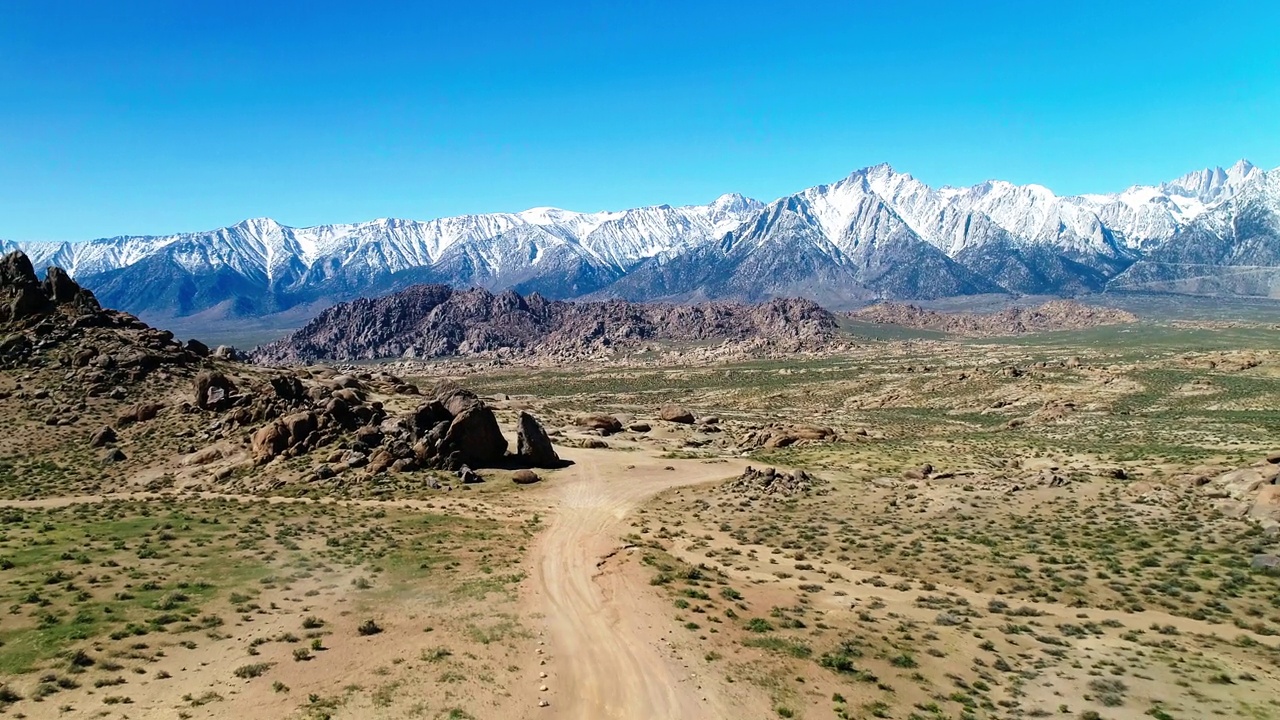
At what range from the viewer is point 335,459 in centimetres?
4975

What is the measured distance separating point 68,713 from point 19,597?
967 centimetres

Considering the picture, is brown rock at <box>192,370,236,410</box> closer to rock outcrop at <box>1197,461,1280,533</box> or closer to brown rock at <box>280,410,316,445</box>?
brown rock at <box>280,410,316,445</box>

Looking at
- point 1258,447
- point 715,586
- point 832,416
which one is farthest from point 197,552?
point 832,416

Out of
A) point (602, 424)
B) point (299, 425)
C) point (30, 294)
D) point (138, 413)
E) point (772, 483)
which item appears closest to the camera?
point (772, 483)

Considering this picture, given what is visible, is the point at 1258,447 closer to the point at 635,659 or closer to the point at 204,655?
the point at 635,659

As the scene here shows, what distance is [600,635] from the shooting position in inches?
949

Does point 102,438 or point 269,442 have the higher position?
point 102,438

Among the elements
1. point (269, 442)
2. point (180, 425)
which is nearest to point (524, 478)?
point (269, 442)

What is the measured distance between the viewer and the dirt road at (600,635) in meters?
19.6

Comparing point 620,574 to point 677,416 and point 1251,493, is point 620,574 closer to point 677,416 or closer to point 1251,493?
point 1251,493

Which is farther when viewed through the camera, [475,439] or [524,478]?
[475,439]

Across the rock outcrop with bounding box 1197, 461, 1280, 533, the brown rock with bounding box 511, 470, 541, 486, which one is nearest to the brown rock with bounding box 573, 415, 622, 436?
the brown rock with bounding box 511, 470, 541, 486

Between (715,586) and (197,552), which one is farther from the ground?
(197,552)

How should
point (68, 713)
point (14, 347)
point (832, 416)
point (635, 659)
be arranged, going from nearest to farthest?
point (68, 713) → point (635, 659) → point (14, 347) → point (832, 416)
